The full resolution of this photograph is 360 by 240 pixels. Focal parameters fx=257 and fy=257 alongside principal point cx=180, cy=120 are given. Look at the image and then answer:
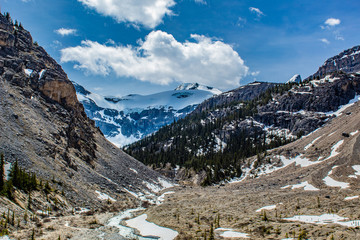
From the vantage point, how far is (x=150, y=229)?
33000 mm

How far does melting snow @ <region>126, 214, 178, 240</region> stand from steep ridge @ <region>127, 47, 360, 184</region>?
68.0 meters

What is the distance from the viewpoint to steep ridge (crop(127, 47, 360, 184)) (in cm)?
11969

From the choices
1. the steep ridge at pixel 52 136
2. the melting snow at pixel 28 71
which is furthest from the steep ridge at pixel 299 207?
the melting snow at pixel 28 71

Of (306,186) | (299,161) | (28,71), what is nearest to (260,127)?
(299,161)

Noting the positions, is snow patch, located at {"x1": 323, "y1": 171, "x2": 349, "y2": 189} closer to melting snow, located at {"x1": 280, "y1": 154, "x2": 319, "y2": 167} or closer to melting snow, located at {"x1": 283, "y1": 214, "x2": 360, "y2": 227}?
melting snow, located at {"x1": 280, "y1": 154, "x2": 319, "y2": 167}

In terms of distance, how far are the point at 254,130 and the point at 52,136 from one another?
122m

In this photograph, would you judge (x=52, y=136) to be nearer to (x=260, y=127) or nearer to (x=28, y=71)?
(x=28, y=71)

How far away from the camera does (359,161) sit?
5778 centimetres

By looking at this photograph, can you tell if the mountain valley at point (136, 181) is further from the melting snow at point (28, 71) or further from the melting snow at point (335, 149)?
the melting snow at point (335, 149)

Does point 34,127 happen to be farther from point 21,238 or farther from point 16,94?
point 21,238

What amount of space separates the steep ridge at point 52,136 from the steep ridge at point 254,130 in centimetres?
3759

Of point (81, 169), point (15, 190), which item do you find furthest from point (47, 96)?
point (15, 190)

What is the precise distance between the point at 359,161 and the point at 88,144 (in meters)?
69.7

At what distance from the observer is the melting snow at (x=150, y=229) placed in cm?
2919
